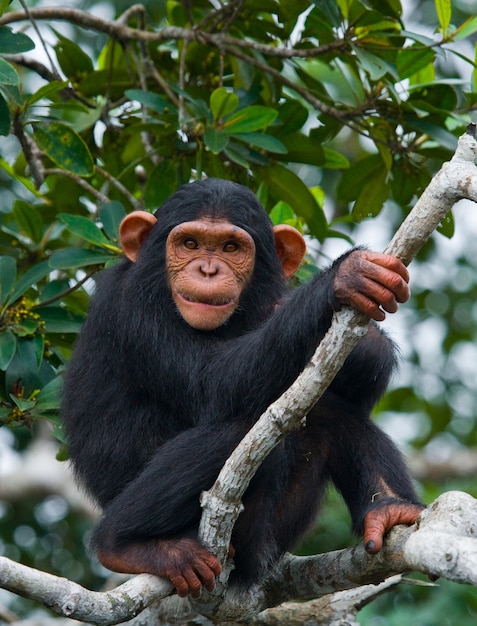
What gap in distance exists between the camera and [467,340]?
440 inches

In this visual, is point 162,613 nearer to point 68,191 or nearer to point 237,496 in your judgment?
point 237,496

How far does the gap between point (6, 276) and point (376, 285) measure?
7.19 feet

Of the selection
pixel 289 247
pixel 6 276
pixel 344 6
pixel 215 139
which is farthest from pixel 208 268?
pixel 344 6

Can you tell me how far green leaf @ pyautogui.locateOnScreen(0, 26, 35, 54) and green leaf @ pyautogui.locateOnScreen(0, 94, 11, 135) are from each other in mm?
234

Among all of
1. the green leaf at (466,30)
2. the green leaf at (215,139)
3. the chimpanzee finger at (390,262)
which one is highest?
the green leaf at (466,30)

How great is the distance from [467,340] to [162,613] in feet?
23.8

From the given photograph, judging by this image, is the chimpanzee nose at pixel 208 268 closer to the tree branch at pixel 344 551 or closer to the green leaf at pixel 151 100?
the tree branch at pixel 344 551

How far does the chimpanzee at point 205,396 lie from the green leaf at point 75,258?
256 mm

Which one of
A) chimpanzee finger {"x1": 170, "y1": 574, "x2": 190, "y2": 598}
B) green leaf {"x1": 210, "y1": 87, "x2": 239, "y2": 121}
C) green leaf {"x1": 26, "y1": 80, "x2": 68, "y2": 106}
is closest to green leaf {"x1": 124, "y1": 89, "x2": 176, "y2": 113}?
green leaf {"x1": 210, "y1": 87, "x2": 239, "y2": 121}

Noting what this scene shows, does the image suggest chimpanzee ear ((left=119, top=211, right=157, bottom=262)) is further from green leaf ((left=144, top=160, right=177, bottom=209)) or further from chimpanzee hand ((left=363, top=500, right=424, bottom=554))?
chimpanzee hand ((left=363, top=500, right=424, bottom=554))

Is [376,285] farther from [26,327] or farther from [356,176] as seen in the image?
[356,176]

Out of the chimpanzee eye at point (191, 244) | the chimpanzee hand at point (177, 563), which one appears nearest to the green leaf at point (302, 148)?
the chimpanzee eye at point (191, 244)

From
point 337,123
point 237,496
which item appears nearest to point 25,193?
point 337,123

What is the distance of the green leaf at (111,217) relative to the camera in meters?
5.04
